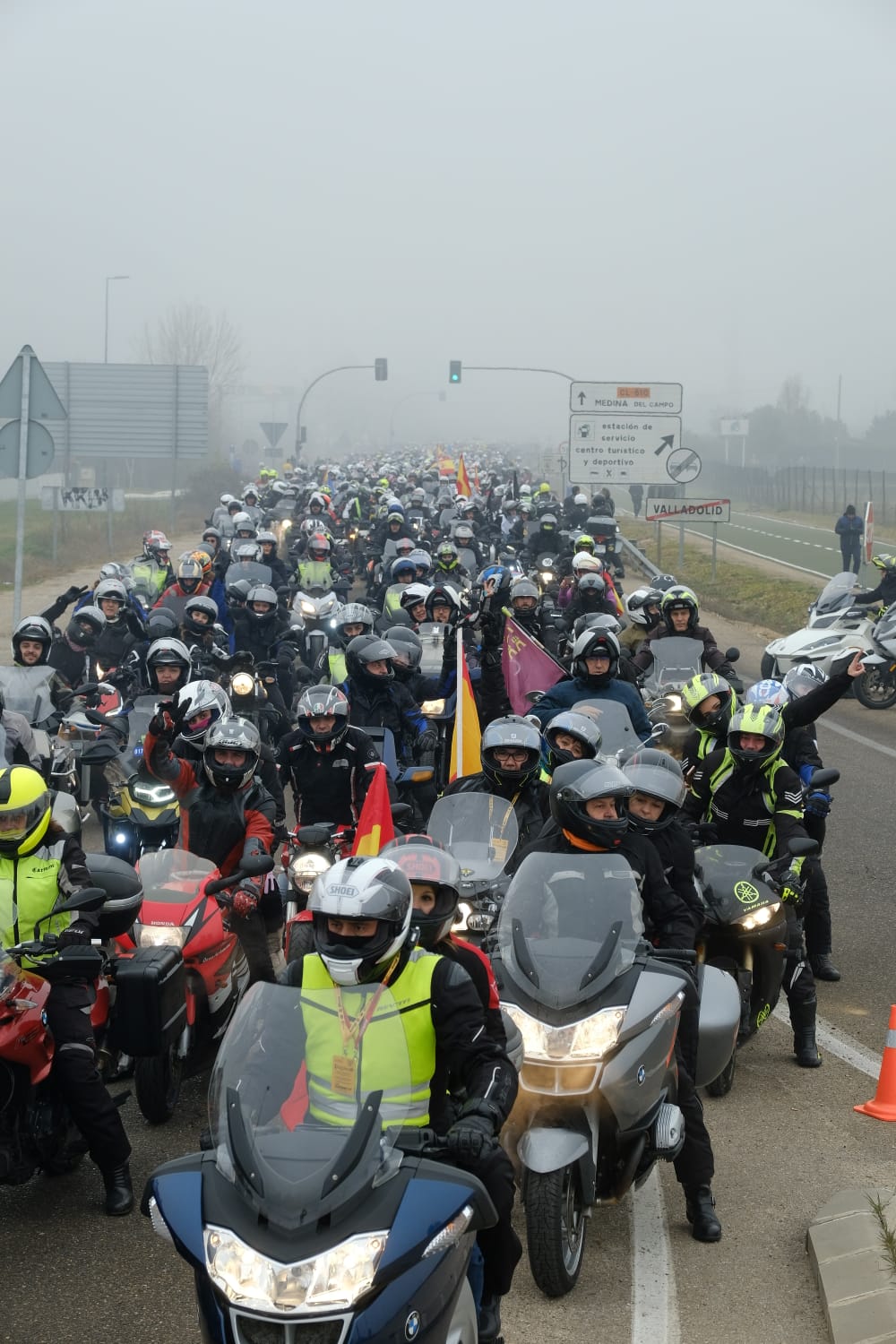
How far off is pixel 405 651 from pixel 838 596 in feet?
35.6

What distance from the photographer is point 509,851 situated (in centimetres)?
752

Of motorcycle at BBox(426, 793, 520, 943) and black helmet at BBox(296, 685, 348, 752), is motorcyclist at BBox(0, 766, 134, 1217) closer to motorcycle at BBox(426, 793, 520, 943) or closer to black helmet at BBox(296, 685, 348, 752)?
motorcycle at BBox(426, 793, 520, 943)

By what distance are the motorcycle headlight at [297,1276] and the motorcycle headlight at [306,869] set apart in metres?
4.22

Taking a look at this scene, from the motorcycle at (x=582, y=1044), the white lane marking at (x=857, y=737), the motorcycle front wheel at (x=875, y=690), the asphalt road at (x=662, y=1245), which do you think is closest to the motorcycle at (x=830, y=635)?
the motorcycle front wheel at (x=875, y=690)

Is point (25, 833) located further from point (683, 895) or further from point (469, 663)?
point (469, 663)

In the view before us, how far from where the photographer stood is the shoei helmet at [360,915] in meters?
4.16

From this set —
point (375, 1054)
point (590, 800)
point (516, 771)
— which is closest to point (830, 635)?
point (516, 771)

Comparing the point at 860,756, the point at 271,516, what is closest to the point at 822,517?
the point at 271,516

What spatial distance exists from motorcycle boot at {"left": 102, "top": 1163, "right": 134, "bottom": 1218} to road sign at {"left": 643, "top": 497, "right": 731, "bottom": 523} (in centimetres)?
2712

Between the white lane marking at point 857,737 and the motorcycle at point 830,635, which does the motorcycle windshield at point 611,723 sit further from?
the motorcycle at point 830,635

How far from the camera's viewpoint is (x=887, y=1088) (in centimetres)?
717

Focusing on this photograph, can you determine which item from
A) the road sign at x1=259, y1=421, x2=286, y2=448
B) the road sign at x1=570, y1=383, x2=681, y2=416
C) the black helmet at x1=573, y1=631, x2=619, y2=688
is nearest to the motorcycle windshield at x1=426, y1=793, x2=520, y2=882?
the black helmet at x1=573, y1=631, x2=619, y2=688

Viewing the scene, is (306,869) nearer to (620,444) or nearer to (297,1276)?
(297,1276)

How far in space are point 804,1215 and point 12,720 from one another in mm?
5914
